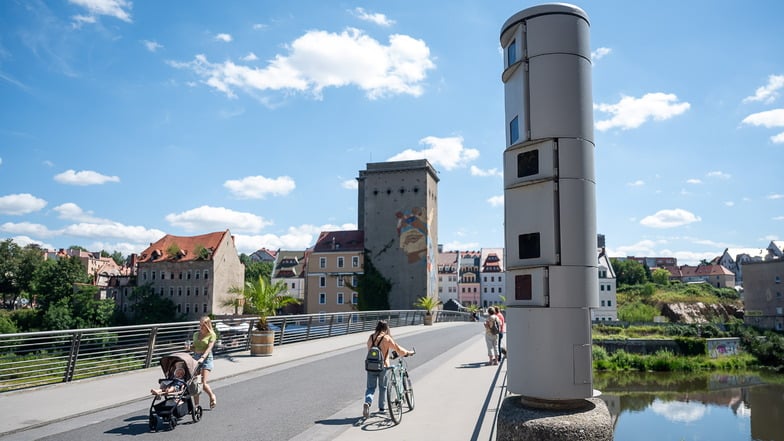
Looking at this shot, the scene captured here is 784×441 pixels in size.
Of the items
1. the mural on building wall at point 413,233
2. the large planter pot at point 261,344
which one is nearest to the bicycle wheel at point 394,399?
the large planter pot at point 261,344

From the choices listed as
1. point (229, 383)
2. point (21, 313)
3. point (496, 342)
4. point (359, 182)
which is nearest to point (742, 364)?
point (496, 342)

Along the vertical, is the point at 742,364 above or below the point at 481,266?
below

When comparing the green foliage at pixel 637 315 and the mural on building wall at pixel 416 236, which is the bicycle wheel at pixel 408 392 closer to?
the green foliage at pixel 637 315

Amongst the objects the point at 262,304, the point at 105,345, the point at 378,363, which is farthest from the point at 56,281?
the point at 378,363

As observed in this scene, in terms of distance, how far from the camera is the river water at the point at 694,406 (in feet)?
71.0

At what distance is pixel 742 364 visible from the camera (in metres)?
43.7

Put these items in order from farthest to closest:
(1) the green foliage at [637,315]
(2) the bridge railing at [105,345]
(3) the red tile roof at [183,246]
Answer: (3) the red tile roof at [183,246], (1) the green foliage at [637,315], (2) the bridge railing at [105,345]

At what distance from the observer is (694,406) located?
91.5 feet

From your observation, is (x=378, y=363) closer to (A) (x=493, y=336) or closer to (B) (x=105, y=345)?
(A) (x=493, y=336)

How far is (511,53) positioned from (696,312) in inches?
3438

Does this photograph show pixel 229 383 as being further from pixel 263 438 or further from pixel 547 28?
pixel 547 28

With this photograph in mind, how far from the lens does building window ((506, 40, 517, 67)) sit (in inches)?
248

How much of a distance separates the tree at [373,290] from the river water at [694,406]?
3449 centimetres

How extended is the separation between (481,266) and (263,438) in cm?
9824
